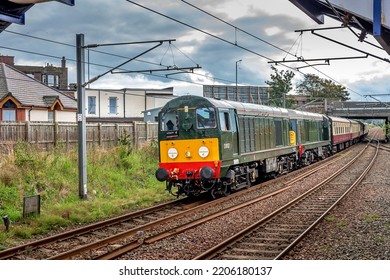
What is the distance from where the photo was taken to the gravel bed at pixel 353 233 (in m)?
8.36

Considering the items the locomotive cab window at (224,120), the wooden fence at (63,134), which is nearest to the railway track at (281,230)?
the locomotive cab window at (224,120)

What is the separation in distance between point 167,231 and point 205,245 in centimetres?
140

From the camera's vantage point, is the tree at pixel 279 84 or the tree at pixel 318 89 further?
the tree at pixel 318 89

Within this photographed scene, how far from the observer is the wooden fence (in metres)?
16.8

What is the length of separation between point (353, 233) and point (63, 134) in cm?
1274

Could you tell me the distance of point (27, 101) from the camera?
2548 cm

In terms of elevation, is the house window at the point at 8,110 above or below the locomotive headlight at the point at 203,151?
above

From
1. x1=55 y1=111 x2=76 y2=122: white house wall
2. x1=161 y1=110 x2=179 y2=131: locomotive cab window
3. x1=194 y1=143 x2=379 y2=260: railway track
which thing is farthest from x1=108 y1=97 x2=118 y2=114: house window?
x1=194 y1=143 x2=379 y2=260: railway track

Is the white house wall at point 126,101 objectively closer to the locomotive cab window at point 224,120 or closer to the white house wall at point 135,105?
the white house wall at point 135,105

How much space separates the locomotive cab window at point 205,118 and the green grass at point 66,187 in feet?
10.1

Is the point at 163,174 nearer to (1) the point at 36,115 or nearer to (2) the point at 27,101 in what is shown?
(2) the point at 27,101

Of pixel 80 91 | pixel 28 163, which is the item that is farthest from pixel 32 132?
pixel 80 91

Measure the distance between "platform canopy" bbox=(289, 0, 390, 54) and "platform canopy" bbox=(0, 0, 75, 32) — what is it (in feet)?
15.4

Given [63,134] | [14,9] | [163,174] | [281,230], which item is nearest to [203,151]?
[163,174]
